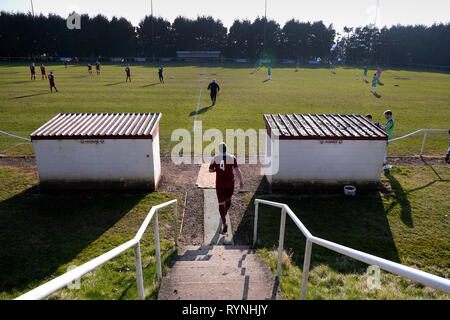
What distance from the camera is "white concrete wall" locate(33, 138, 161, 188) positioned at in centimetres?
987

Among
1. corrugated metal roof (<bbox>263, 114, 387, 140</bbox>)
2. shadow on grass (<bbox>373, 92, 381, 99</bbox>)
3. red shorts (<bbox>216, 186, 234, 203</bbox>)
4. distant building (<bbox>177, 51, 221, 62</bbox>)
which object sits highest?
distant building (<bbox>177, 51, 221, 62</bbox>)

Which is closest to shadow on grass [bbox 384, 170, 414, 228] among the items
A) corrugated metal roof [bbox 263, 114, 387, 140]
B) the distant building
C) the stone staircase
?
corrugated metal roof [bbox 263, 114, 387, 140]

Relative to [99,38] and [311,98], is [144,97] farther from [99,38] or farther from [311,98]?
[99,38]

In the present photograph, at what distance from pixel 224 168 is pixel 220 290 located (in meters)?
3.31

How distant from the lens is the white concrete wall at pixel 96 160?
9867 millimetres

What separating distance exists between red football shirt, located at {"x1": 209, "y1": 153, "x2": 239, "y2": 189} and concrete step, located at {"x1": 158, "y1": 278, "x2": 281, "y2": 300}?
9.80 ft

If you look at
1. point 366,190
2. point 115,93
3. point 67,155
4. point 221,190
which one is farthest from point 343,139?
point 115,93

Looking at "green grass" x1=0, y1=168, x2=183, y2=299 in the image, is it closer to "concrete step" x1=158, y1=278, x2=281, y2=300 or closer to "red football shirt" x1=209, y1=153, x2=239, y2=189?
"concrete step" x1=158, y1=278, x2=281, y2=300

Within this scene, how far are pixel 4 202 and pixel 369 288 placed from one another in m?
10.2

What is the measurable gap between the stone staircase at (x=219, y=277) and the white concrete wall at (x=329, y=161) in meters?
4.24

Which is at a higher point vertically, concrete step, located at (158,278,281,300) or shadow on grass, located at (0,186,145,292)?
concrete step, located at (158,278,281,300)

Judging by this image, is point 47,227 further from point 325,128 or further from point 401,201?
point 401,201

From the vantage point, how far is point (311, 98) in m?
27.6

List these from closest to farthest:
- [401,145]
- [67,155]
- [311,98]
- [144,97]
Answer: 1. [67,155]
2. [401,145]
3. [144,97]
4. [311,98]
